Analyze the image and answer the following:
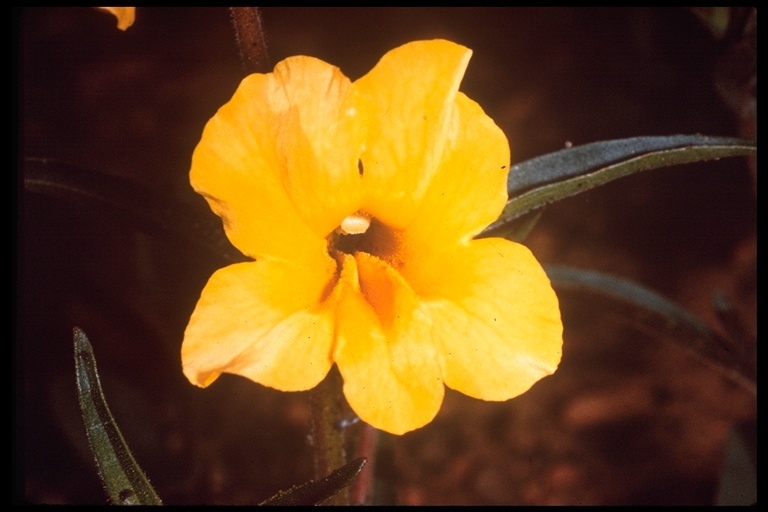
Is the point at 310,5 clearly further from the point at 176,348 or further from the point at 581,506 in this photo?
the point at 581,506

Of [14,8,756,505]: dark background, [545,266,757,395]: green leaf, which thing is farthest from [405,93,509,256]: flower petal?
[14,8,756,505]: dark background

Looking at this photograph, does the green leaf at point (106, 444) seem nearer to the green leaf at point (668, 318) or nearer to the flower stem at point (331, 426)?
the flower stem at point (331, 426)

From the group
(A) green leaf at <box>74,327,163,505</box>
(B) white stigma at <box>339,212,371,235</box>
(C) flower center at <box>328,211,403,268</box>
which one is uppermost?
(B) white stigma at <box>339,212,371,235</box>

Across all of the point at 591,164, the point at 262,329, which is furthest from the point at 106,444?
the point at 591,164

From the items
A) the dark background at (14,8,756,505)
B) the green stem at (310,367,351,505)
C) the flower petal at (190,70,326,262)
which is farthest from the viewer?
the dark background at (14,8,756,505)

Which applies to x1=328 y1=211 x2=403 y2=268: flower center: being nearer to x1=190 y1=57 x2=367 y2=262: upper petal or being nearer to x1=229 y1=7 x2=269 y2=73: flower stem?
x1=190 y1=57 x2=367 y2=262: upper petal

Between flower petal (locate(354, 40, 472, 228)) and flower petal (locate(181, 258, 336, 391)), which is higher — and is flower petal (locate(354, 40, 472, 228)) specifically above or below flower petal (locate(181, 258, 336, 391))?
above

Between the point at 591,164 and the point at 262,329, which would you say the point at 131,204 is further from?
the point at 591,164
